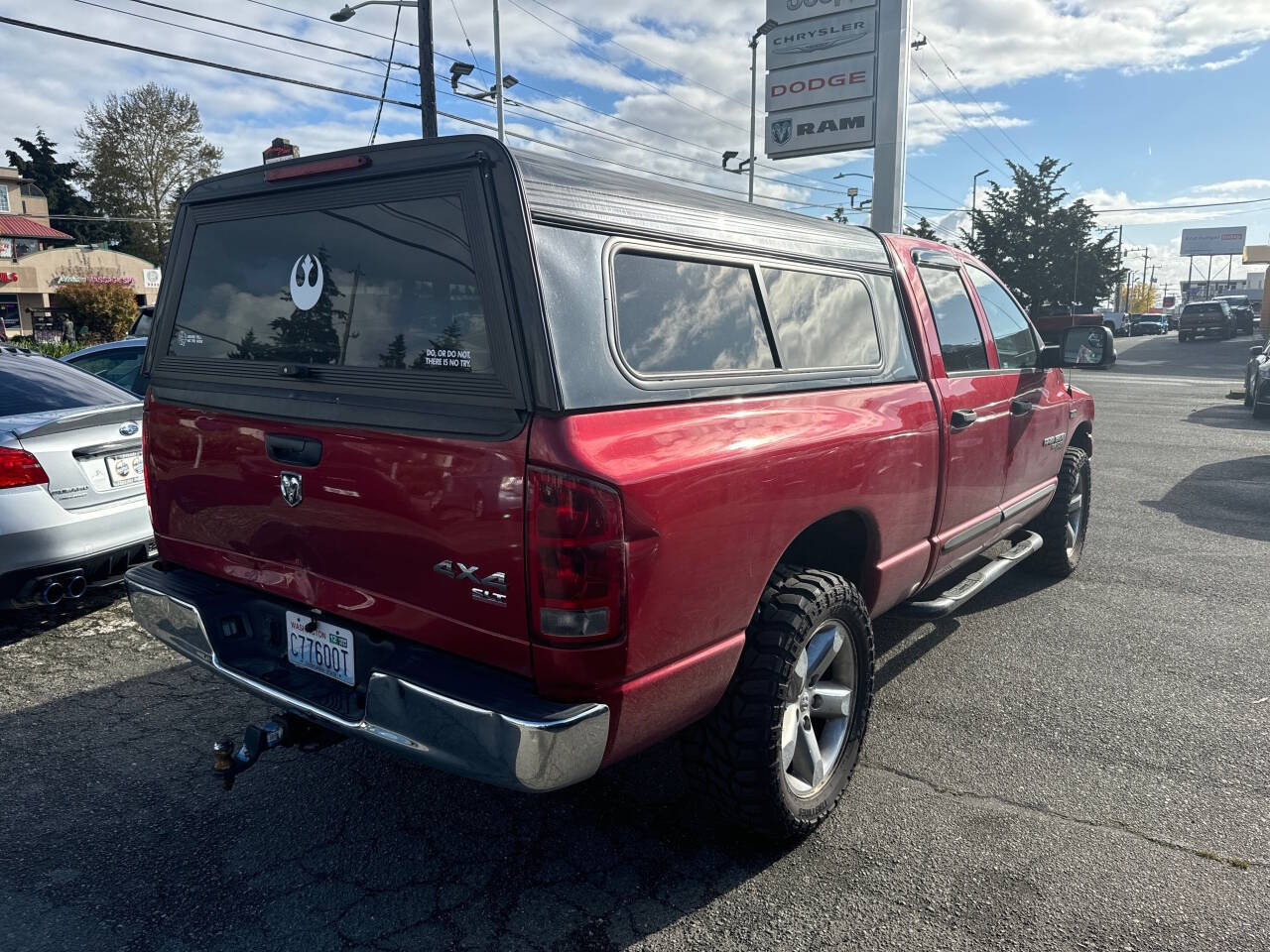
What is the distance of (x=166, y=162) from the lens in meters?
51.8

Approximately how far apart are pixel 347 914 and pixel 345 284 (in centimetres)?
179

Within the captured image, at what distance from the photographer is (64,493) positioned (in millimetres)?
4395

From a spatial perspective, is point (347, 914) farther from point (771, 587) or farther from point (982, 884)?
point (982, 884)

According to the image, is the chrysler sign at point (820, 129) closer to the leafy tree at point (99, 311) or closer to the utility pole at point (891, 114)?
the utility pole at point (891, 114)

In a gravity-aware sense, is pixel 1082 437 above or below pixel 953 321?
below

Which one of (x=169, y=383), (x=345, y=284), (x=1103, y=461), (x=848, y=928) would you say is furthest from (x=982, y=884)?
(x=1103, y=461)

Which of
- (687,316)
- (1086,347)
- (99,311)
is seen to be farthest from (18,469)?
(99,311)

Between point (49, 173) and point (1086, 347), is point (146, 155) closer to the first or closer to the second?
point (49, 173)

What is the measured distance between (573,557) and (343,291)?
3.64 feet

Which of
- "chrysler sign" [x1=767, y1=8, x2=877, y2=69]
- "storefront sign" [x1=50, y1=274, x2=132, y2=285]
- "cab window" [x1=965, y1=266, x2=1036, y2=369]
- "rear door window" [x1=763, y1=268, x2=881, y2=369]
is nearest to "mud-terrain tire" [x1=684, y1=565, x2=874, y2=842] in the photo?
"rear door window" [x1=763, y1=268, x2=881, y2=369]

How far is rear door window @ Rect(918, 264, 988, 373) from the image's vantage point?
405 centimetres

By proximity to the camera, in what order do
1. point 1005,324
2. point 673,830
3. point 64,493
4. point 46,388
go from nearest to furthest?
point 673,830 < point 64,493 < point 1005,324 < point 46,388

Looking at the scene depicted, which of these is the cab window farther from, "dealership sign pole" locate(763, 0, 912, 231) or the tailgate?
"dealership sign pole" locate(763, 0, 912, 231)

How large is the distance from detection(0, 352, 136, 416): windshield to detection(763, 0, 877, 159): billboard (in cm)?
1359
